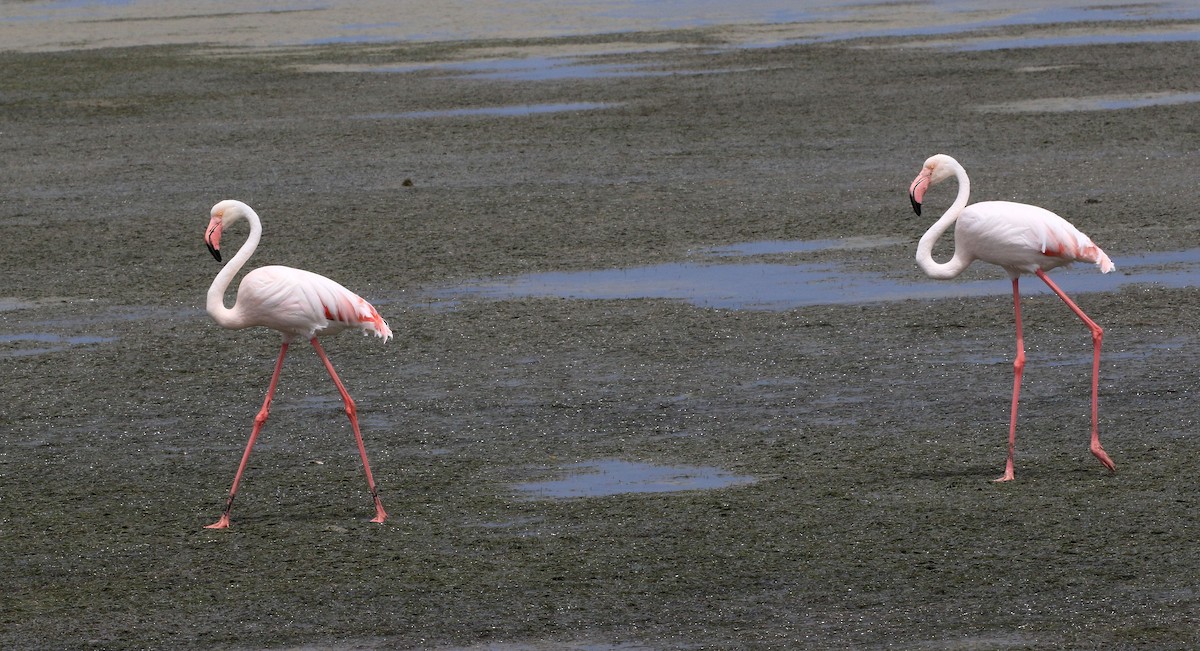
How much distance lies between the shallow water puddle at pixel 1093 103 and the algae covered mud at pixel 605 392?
127 mm

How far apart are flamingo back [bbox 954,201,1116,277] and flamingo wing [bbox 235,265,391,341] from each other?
2531 millimetres

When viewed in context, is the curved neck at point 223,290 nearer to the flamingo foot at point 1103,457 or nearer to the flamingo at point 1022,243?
the flamingo at point 1022,243

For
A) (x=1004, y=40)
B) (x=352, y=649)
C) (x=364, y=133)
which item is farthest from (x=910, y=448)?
(x=1004, y=40)

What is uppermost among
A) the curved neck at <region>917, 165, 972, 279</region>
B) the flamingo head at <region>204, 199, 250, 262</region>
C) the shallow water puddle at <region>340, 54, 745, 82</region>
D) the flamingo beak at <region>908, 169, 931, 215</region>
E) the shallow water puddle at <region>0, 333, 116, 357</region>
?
the flamingo head at <region>204, 199, 250, 262</region>

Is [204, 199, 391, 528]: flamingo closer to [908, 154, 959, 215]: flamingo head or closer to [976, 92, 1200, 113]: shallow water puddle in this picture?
[908, 154, 959, 215]: flamingo head

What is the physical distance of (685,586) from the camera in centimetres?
642

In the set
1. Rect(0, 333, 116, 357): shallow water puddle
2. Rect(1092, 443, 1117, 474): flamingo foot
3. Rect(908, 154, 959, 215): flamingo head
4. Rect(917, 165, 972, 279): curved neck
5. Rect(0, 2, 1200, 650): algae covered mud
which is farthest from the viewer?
Rect(0, 333, 116, 357): shallow water puddle

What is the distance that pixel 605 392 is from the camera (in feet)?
29.9

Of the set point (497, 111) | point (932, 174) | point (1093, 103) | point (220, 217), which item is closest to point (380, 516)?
point (220, 217)

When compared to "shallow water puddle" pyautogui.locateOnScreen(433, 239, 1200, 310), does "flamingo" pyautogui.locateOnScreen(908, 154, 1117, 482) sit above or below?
above

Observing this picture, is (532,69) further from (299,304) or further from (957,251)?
(299,304)

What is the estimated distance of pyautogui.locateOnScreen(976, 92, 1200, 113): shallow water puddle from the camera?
17.7 meters

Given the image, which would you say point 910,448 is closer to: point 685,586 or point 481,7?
point 685,586

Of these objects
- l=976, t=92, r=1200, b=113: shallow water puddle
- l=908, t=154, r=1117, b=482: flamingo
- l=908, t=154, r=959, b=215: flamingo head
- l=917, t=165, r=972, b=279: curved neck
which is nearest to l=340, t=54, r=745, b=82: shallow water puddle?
l=976, t=92, r=1200, b=113: shallow water puddle
